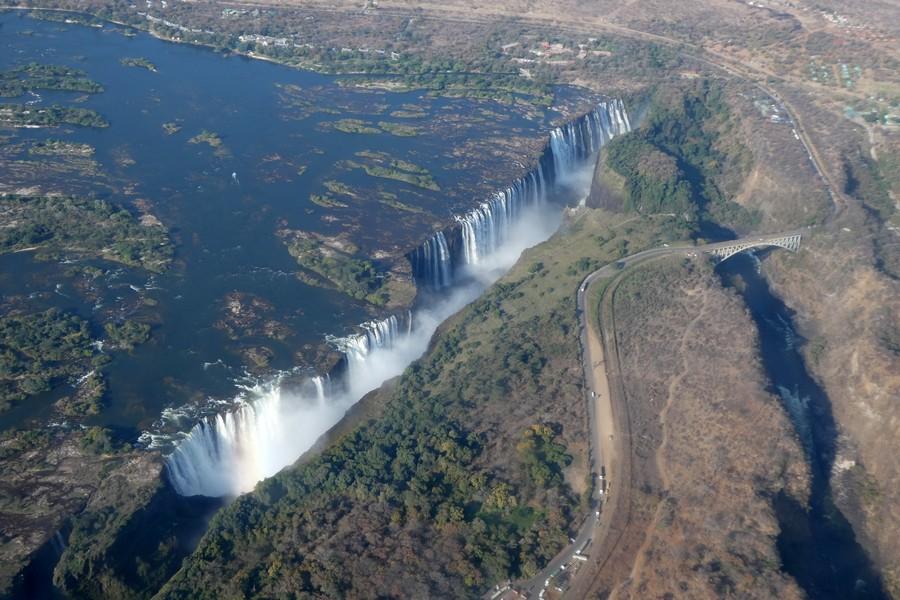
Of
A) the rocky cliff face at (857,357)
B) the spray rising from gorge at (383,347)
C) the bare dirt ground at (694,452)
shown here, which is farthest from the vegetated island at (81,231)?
the rocky cliff face at (857,357)

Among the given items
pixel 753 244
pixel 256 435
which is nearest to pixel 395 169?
pixel 753 244

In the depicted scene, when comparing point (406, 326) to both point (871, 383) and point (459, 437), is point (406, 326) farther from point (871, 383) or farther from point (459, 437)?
point (871, 383)

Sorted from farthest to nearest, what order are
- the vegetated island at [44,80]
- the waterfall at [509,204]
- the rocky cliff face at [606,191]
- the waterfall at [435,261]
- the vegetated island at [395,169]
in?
the vegetated island at [44,80], the vegetated island at [395,169], the rocky cliff face at [606,191], the waterfall at [509,204], the waterfall at [435,261]

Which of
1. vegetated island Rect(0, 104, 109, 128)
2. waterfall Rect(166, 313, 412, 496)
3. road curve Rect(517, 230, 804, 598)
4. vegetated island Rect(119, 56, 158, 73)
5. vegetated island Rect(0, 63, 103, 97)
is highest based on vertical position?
vegetated island Rect(119, 56, 158, 73)

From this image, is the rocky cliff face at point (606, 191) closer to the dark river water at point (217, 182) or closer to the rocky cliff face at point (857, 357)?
the dark river water at point (217, 182)

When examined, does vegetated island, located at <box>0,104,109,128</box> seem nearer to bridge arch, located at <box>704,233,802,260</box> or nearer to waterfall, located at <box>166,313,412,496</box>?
waterfall, located at <box>166,313,412,496</box>

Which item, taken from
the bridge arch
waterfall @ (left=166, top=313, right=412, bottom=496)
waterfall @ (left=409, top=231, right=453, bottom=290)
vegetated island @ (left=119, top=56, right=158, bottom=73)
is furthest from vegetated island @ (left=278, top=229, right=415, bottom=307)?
vegetated island @ (left=119, top=56, right=158, bottom=73)
